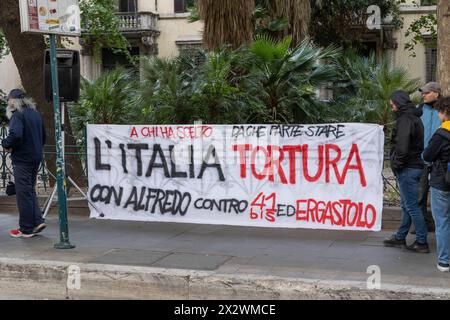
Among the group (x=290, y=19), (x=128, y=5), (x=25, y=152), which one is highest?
(x=128, y=5)

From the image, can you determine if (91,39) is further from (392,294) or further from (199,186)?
(392,294)

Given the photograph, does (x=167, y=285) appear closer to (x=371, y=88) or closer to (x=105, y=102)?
(x=105, y=102)

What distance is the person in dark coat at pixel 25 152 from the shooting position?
7582 mm

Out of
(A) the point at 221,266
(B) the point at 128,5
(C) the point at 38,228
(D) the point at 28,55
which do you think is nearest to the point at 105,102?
(D) the point at 28,55

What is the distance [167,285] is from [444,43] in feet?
15.3

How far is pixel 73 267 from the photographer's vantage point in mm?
6211

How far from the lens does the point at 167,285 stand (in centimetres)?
589

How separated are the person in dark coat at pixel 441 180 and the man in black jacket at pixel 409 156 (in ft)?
2.07

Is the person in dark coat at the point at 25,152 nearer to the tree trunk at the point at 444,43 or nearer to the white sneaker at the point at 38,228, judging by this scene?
the white sneaker at the point at 38,228

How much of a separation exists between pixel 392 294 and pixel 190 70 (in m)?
5.35

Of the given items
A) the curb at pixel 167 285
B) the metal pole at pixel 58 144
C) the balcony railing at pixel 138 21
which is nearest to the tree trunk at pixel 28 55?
the metal pole at pixel 58 144

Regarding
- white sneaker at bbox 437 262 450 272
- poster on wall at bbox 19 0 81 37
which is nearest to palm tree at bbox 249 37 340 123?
poster on wall at bbox 19 0 81 37
